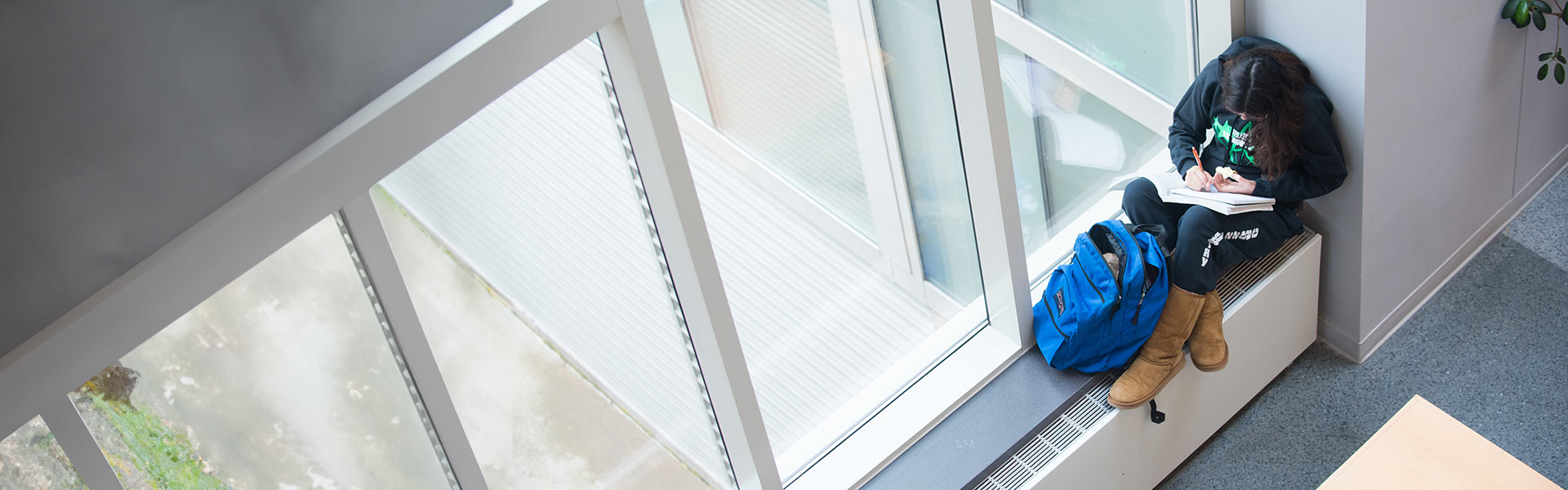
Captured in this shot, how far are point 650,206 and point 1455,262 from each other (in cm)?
274

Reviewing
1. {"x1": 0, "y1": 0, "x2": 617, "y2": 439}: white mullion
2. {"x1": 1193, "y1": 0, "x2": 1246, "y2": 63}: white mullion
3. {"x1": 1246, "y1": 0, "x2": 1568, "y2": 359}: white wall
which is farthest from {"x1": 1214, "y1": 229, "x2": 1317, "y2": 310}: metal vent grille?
{"x1": 0, "y1": 0, "x2": 617, "y2": 439}: white mullion

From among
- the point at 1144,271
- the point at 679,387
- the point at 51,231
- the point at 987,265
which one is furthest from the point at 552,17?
the point at 1144,271

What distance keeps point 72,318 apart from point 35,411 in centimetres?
16

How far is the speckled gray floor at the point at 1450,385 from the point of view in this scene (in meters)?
3.28

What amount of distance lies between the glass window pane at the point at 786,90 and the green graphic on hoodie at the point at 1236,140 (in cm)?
103

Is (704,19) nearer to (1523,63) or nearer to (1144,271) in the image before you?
(1144,271)

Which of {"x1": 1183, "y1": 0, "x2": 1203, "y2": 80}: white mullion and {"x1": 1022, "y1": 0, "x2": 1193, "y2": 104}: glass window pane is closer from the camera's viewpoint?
{"x1": 1022, "y1": 0, "x2": 1193, "y2": 104}: glass window pane

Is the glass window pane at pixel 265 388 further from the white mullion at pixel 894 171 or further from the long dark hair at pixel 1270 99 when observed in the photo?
the long dark hair at pixel 1270 99

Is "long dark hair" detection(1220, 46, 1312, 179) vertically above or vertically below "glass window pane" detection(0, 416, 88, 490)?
below

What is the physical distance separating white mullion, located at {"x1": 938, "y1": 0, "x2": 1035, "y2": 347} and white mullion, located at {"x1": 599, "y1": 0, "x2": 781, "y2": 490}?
0.79 m

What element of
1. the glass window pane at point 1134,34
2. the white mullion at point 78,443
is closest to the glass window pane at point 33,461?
the white mullion at point 78,443

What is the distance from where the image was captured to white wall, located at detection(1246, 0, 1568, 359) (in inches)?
118

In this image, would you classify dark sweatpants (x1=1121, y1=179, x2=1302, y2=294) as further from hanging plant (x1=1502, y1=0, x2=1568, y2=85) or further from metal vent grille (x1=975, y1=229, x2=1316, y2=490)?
hanging plant (x1=1502, y1=0, x2=1568, y2=85)

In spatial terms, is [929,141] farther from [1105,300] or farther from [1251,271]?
[1251,271]
